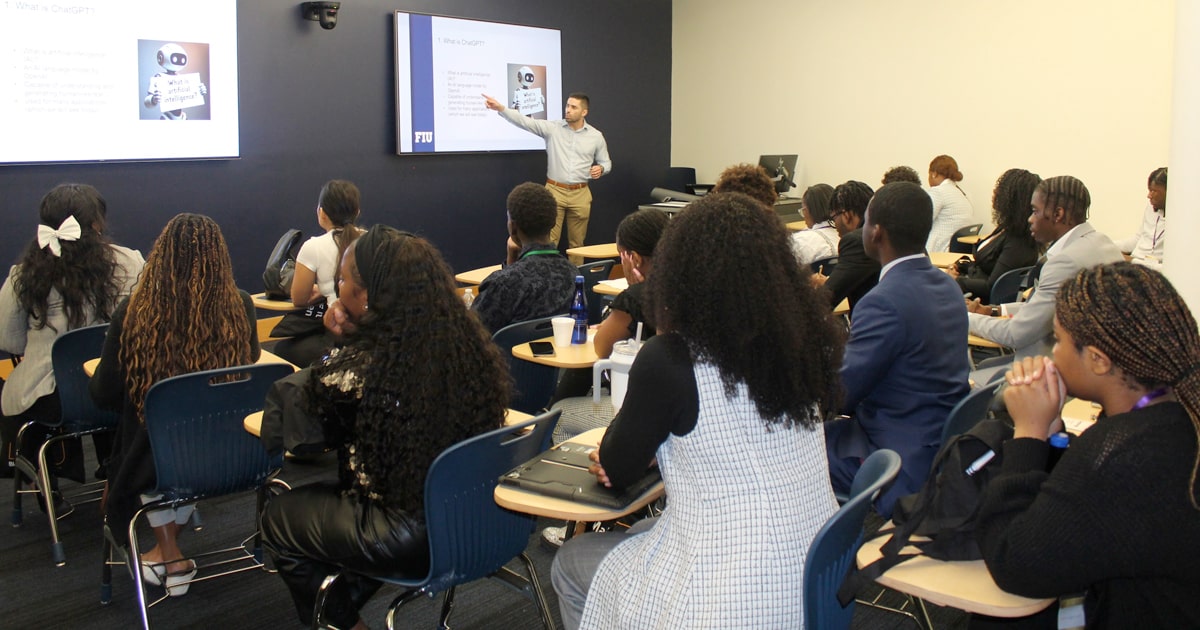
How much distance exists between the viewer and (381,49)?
Answer: 7.42 m

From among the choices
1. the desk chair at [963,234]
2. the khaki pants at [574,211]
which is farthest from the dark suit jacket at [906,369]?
the khaki pants at [574,211]

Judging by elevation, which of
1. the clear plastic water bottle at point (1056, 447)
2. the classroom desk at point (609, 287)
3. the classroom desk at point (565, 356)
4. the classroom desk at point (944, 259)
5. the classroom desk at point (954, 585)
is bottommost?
the classroom desk at point (954, 585)

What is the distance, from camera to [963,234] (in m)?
7.38

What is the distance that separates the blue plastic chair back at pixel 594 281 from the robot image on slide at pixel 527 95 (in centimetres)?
350

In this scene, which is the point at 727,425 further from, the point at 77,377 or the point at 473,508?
the point at 77,377

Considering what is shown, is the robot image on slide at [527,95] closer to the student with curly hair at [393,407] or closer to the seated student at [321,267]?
the seated student at [321,267]

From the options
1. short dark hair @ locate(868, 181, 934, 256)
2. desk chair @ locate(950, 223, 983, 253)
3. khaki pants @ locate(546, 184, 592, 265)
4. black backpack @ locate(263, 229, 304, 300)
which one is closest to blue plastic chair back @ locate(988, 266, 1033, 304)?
short dark hair @ locate(868, 181, 934, 256)

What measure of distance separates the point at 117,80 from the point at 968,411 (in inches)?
223

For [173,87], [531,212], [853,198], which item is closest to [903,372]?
[531,212]

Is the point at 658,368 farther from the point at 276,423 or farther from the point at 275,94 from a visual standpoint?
the point at 275,94

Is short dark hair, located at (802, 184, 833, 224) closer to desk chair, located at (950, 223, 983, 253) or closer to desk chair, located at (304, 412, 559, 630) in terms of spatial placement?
desk chair, located at (950, 223, 983, 253)

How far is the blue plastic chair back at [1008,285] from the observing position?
4762 mm

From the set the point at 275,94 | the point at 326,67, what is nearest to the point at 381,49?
the point at 326,67

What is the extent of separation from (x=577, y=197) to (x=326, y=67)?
99.9 inches
